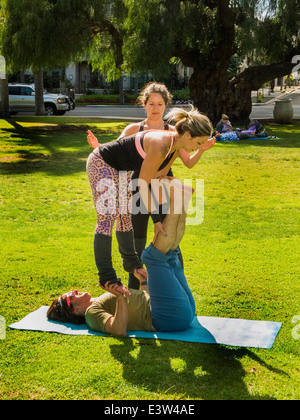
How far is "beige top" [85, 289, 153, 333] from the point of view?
4.46 meters

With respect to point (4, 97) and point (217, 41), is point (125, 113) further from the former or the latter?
point (217, 41)

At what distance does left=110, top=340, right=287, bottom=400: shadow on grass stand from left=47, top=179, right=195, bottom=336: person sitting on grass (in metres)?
0.22

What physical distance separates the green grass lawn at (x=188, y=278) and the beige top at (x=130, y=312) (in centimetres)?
19

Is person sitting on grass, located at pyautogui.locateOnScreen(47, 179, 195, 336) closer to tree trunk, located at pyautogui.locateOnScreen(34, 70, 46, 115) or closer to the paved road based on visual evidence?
the paved road

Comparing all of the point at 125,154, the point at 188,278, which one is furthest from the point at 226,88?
the point at 125,154

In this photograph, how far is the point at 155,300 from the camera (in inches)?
169

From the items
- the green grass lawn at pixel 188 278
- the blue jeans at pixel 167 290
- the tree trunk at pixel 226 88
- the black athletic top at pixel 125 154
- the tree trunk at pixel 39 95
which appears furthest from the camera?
the tree trunk at pixel 39 95

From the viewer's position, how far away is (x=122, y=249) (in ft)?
16.0

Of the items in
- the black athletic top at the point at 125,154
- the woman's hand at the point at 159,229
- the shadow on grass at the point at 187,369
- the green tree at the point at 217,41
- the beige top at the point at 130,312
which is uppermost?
the green tree at the point at 217,41

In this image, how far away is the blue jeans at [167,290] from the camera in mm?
4250

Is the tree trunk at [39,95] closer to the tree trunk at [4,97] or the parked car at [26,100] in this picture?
the parked car at [26,100]

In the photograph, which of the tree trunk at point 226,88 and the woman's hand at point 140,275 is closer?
the woman's hand at point 140,275

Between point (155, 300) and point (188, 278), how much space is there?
153 centimetres

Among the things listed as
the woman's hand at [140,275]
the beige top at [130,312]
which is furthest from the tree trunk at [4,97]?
the beige top at [130,312]
